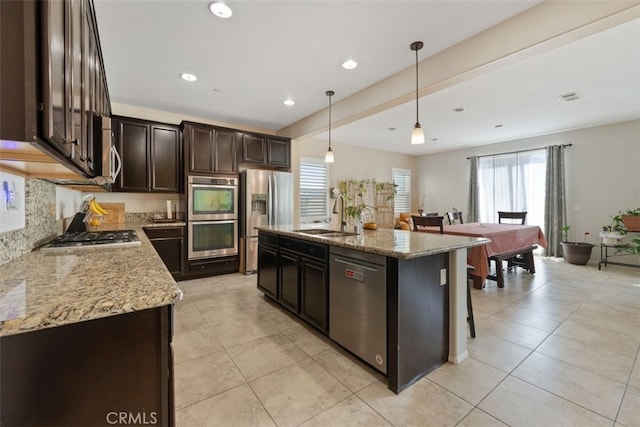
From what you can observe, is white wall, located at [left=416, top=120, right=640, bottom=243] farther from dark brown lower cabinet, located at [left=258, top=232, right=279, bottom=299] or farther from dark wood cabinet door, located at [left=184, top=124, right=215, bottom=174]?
dark wood cabinet door, located at [left=184, top=124, right=215, bottom=174]

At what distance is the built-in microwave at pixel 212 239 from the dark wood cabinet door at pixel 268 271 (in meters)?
1.33

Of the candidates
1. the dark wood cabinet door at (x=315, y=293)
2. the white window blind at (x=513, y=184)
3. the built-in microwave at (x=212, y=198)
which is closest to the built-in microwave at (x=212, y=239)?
the built-in microwave at (x=212, y=198)

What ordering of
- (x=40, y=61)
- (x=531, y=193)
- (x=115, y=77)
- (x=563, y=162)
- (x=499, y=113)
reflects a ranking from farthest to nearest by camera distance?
(x=531, y=193) → (x=563, y=162) → (x=499, y=113) → (x=115, y=77) → (x=40, y=61)

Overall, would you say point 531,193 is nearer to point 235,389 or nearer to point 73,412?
point 235,389

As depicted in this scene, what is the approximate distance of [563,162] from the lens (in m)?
5.78

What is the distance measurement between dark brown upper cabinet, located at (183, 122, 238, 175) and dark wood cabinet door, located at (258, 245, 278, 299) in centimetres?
185

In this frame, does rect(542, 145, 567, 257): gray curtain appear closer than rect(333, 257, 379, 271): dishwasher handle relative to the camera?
No

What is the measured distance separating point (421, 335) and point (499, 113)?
177 inches

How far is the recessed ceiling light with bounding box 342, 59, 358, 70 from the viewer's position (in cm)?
295

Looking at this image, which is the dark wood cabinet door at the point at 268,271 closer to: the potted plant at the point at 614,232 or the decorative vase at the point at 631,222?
the potted plant at the point at 614,232

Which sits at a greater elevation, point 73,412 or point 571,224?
point 571,224

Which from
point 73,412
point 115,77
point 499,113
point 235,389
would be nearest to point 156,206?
point 115,77

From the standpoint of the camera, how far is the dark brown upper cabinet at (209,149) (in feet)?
13.9

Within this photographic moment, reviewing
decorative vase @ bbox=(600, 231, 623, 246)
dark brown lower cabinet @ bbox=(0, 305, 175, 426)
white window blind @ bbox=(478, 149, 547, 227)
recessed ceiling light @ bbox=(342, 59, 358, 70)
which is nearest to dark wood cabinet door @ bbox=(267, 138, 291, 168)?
recessed ceiling light @ bbox=(342, 59, 358, 70)
